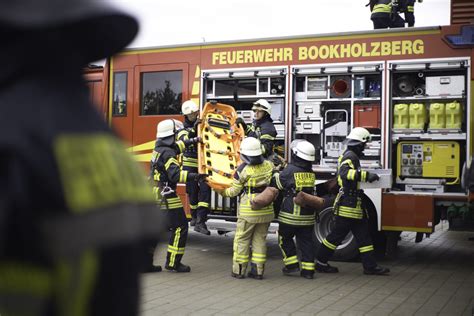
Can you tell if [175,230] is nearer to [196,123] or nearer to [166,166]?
[166,166]

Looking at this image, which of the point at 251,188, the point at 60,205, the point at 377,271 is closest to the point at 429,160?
the point at 377,271

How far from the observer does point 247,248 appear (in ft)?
25.1

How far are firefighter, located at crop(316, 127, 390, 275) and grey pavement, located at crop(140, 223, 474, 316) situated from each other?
0.31 m

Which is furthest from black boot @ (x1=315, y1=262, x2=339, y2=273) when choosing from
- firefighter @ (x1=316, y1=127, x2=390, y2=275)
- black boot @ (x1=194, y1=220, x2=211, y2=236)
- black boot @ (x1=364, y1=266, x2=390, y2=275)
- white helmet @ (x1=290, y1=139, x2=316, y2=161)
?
black boot @ (x1=194, y1=220, x2=211, y2=236)

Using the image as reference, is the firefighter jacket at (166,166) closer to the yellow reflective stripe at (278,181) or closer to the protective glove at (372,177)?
the yellow reflective stripe at (278,181)

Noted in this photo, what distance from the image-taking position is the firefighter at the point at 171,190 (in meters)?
7.79

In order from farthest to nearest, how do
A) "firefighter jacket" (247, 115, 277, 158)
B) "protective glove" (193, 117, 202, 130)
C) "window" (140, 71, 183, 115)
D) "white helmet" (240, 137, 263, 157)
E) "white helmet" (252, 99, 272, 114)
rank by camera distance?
1. "window" (140, 71, 183, 115)
2. "protective glove" (193, 117, 202, 130)
3. "white helmet" (252, 99, 272, 114)
4. "firefighter jacket" (247, 115, 277, 158)
5. "white helmet" (240, 137, 263, 157)

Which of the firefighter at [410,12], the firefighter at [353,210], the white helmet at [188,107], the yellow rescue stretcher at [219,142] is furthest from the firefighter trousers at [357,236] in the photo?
the firefighter at [410,12]

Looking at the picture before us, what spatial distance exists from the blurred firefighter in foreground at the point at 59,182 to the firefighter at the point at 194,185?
25.7ft

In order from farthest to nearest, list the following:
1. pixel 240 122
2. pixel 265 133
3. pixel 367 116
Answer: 1. pixel 240 122
2. pixel 265 133
3. pixel 367 116

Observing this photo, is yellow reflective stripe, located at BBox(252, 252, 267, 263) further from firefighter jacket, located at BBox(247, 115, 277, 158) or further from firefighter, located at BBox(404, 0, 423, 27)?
firefighter, located at BBox(404, 0, 423, 27)

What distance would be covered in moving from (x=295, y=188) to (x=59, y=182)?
662 centimetres

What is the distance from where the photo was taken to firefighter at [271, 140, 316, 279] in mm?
7723

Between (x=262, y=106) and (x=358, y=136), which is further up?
(x=262, y=106)
